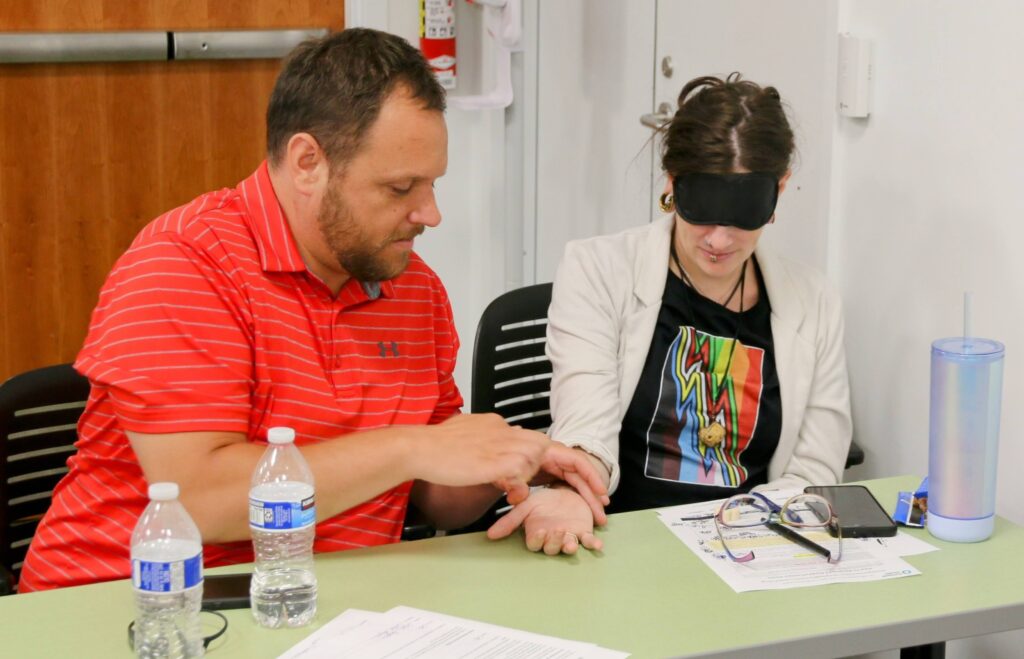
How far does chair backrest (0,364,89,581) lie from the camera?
2.00 meters

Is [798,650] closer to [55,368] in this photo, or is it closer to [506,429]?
[506,429]

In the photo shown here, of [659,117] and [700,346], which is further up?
[659,117]

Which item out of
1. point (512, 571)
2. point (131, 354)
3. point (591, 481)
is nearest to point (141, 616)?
point (131, 354)

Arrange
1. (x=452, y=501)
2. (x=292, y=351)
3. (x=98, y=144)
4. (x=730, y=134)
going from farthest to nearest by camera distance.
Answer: (x=98, y=144)
(x=730, y=134)
(x=452, y=501)
(x=292, y=351)

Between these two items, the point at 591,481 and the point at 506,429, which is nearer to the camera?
the point at 506,429

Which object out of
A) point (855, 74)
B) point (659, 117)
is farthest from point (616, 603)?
point (659, 117)

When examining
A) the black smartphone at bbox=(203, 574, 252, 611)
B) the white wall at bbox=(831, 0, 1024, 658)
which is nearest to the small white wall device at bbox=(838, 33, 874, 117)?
the white wall at bbox=(831, 0, 1024, 658)

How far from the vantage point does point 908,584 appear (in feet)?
5.35

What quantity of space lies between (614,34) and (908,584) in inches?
88.9

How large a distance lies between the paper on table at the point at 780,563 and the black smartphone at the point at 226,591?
63 centimetres

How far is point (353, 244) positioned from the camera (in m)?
1.76

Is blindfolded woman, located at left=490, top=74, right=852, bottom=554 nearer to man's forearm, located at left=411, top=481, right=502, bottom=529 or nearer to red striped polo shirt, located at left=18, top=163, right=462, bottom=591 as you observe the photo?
man's forearm, located at left=411, top=481, right=502, bottom=529

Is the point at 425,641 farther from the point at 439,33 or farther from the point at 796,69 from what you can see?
the point at 439,33

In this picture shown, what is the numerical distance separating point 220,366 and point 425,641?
0.49 m
